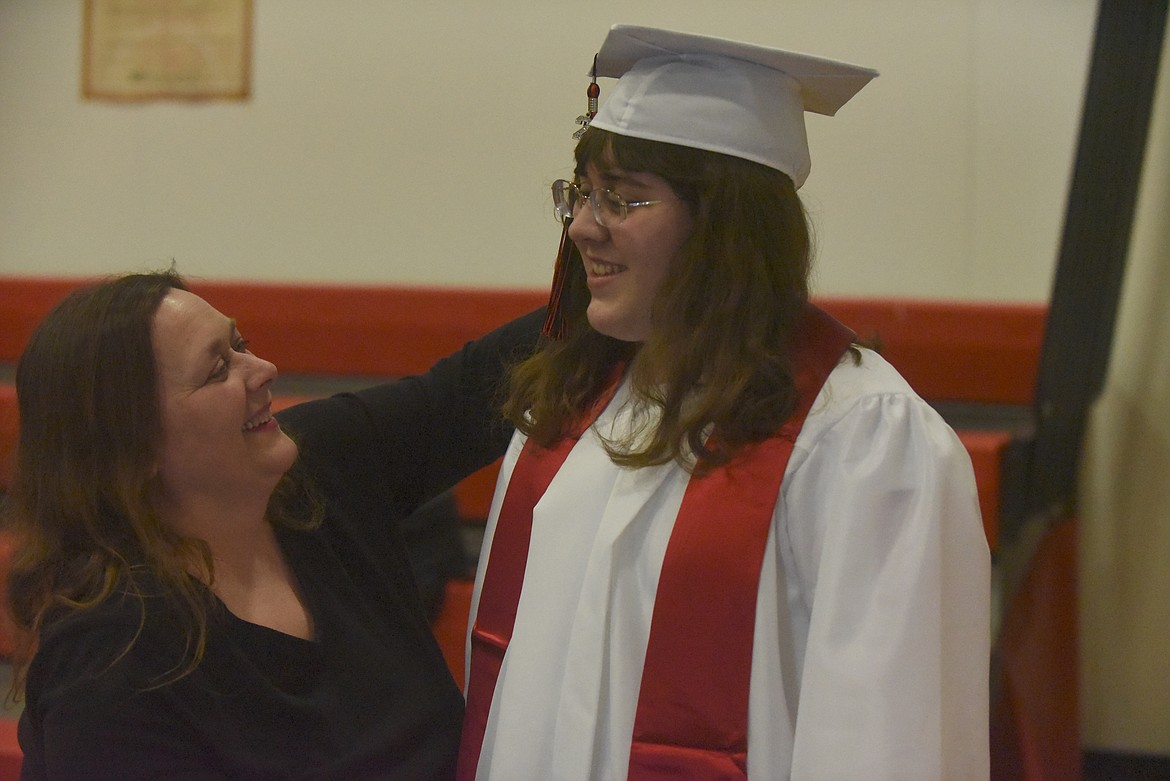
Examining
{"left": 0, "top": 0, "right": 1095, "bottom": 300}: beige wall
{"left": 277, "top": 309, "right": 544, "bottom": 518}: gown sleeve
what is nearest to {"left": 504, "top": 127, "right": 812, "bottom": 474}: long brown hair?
{"left": 277, "top": 309, "right": 544, "bottom": 518}: gown sleeve

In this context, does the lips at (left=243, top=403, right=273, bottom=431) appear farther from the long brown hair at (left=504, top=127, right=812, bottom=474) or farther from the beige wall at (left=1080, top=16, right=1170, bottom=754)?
the beige wall at (left=1080, top=16, right=1170, bottom=754)

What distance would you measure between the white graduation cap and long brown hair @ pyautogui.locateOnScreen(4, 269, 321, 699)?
2.39 ft

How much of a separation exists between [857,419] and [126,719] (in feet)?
3.21

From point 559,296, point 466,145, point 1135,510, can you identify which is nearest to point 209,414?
point 559,296

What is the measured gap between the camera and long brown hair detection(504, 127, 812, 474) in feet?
4.43

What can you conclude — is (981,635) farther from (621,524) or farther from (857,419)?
(621,524)

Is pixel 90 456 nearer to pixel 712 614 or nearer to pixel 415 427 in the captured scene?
pixel 415 427

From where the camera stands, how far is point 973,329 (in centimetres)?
330

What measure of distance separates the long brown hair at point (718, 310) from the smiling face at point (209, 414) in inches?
21.2

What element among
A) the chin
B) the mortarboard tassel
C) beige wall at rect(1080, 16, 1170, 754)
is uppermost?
the mortarboard tassel

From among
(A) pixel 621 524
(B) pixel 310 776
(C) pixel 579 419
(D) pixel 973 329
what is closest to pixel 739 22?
(D) pixel 973 329

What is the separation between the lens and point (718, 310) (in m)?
1.38

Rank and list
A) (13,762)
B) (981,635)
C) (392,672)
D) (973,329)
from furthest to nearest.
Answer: (973,329) < (13,762) < (392,672) < (981,635)

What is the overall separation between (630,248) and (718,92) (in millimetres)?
236
